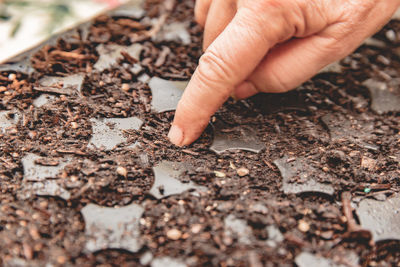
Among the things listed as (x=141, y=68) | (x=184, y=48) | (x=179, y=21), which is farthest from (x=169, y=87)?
(x=179, y=21)

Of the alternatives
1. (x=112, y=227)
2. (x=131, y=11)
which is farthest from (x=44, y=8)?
(x=112, y=227)

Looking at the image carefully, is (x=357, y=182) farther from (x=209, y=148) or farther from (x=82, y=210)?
(x=82, y=210)

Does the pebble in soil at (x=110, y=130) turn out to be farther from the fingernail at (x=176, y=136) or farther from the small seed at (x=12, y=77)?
the small seed at (x=12, y=77)

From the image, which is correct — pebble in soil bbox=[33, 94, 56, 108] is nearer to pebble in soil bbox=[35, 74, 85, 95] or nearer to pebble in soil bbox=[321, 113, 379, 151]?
pebble in soil bbox=[35, 74, 85, 95]

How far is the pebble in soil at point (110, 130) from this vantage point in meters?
1.05

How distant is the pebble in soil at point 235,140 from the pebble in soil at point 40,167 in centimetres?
45

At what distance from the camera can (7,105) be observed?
1129 millimetres

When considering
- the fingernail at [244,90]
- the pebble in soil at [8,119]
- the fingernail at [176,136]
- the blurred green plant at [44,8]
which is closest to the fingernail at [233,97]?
the fingernail at [244,90]

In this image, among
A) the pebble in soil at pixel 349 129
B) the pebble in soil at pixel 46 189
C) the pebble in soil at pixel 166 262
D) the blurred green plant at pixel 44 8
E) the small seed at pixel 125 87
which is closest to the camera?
the pebble in soil at pixel 166 262

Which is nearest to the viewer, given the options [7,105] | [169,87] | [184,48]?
[7,105]

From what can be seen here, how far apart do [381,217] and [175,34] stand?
109 centimetres

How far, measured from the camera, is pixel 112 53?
1.38 m

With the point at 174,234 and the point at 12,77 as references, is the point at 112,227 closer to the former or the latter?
the point at 174,234

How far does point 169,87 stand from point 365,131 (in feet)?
2.34
